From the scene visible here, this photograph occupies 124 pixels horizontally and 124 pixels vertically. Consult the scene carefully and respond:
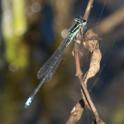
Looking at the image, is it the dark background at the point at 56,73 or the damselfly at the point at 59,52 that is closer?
the damselfly at the point at 59,52

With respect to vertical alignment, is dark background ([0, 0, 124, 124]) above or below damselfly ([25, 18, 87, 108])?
below

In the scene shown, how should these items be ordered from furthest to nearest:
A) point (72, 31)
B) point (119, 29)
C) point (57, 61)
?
point (119, 29) < point (57, 61) < point (72, 31)

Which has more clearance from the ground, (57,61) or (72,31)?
(72,31)

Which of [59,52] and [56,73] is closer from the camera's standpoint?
[59,52]

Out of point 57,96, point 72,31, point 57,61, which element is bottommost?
point 57,96

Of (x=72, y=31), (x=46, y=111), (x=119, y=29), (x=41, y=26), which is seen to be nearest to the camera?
(x=72, y=31)

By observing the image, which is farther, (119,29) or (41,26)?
(41,26)

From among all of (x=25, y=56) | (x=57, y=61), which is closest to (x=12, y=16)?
(x=25, y=56)

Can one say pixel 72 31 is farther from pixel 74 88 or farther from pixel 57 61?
pixel 74 88

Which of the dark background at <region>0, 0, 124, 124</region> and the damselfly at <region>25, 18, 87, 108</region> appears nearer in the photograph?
the damselfly at <region>25, 18, 87, 108</region>

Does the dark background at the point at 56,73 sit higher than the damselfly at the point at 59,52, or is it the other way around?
the damselfly at the point at 59,52

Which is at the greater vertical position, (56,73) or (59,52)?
(59,52)
